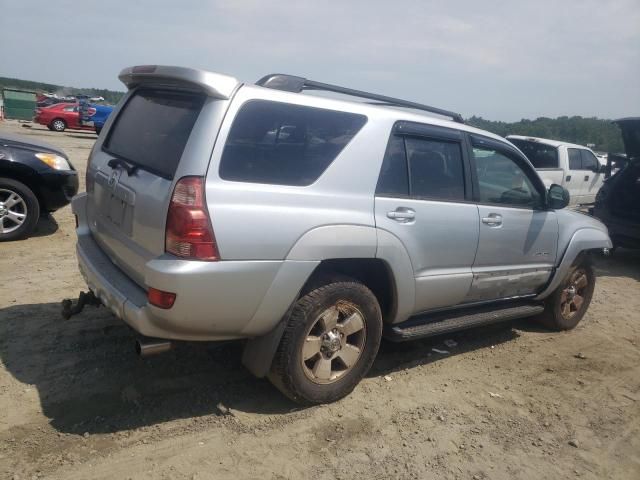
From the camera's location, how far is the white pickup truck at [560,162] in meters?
10.5

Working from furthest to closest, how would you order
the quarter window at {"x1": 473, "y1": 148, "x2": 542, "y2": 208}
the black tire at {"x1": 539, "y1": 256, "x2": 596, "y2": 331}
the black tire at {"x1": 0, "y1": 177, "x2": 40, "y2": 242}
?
the black tire at {"x1": 0, "y1": 177, "x2": 40, "y2": 242} → the black tire at {"x1": 539, "y1": 256, "x2": 596, "y2": 331} → the quarter window at {"x1": 473, "y1": 148, "x2": 542, "y2": 208}

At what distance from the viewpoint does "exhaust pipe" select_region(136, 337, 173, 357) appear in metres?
2.77

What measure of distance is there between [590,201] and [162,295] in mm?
11439

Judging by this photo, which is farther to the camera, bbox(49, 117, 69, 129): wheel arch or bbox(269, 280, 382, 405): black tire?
bbox(49, 117, 69, 129): wheel arch

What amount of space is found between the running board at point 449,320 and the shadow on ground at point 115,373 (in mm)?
445

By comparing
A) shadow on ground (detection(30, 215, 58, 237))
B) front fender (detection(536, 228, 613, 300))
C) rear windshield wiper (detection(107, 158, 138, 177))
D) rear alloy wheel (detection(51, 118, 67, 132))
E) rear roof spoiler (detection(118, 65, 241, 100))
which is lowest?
rear alloy wheel (detection(51, 118, 67, 132))

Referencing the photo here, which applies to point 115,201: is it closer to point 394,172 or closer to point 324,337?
point 324,337

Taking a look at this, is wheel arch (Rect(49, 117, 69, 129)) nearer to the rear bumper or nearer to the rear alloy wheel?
the rear alloy wheel

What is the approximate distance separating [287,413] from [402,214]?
1446mm

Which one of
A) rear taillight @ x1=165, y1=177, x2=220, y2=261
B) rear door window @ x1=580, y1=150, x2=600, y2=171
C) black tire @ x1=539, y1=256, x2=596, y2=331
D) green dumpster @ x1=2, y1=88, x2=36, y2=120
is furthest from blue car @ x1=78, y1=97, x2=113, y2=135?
rear taillight @ x1=165, y1=177, x2=220, y2=261

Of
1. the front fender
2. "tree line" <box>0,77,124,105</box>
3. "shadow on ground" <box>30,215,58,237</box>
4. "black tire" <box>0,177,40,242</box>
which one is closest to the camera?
the front fender

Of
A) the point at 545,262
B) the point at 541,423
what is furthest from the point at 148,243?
the point at 545,262

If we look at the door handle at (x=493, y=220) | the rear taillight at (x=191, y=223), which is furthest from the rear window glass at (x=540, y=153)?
the rear taillight at (x=191, y=223)

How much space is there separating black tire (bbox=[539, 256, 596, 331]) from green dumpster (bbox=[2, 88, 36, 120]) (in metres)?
35.7
